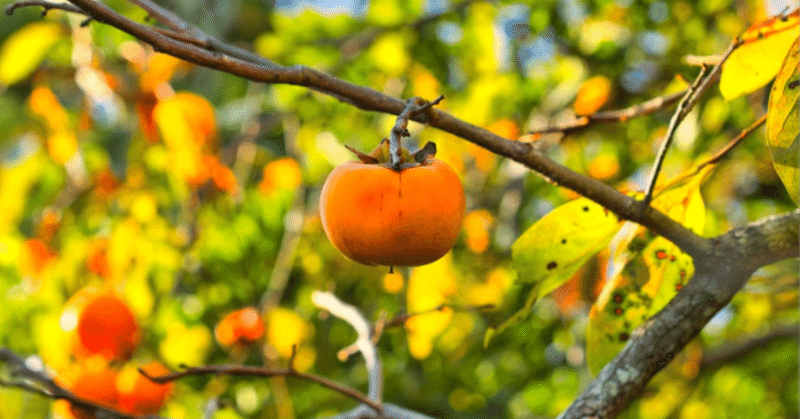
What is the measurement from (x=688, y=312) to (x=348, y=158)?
1696 mm

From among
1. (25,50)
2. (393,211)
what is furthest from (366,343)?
(25,50)

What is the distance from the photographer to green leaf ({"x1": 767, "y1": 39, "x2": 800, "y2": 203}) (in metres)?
0.92

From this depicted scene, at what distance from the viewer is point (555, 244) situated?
3.87ft

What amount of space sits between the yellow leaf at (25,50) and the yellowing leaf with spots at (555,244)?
106 inches

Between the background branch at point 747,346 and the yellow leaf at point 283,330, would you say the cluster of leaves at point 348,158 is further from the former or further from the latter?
the background branch at point 747,346

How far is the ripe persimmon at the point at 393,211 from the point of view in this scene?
3.08 ft

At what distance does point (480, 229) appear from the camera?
3.07m

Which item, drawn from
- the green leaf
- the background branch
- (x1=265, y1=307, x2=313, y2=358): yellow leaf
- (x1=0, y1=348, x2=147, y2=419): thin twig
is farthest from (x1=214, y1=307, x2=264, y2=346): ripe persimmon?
the green leaf

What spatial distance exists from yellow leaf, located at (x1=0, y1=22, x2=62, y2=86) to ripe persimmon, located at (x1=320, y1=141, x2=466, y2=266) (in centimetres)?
264

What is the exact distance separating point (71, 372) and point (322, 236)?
128cm

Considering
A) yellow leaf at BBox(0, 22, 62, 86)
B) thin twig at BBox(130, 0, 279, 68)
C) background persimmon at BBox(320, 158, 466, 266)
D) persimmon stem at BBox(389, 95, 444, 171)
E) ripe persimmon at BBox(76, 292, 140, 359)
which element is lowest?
background persimmon at BBox(320, 158, 466, 266)

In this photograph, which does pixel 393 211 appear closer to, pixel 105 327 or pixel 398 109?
pixel 398 109

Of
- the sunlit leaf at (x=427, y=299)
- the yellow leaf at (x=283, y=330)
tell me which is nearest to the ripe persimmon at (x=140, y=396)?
the sunlit leaf at (x=427, y=299)

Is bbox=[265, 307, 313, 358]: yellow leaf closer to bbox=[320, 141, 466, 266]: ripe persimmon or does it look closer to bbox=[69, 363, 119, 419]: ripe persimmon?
bbox=[69, 363, 119, 419]: ripe persimmon
